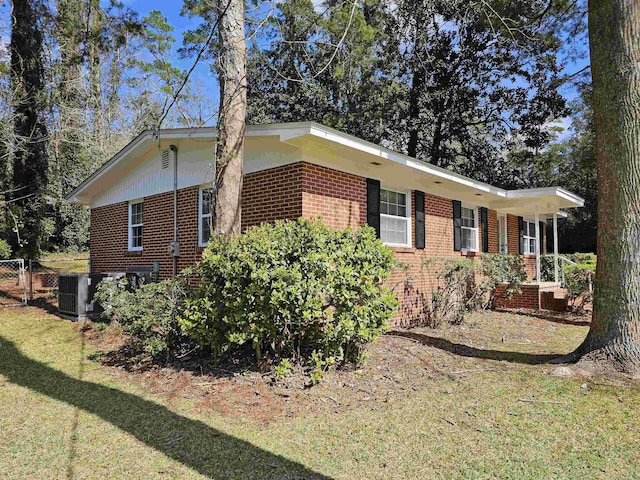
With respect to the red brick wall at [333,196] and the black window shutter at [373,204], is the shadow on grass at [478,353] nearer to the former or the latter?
the black window shutter at [373,204]

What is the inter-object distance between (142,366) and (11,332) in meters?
4.03

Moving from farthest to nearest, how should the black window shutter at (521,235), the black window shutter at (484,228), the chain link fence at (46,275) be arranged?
1. the black window shutter at (521,235)
2. the black window shutter at (484,228)
3. the chain link fence at (46,275)

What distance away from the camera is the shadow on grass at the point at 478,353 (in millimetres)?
6270

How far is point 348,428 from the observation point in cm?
386

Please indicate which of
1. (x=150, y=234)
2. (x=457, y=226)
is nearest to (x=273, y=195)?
(x=150, y=234)

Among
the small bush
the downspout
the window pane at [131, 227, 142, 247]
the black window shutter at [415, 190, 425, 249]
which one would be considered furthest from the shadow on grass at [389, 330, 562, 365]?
the window pane at [131, 227, 142, 247]

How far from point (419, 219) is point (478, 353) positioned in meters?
3.72

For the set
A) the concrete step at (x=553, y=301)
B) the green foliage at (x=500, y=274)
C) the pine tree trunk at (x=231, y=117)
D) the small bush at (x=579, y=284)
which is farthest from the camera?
the concrete step at (x=553, y=301)

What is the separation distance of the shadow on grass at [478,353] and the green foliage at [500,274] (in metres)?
3.58

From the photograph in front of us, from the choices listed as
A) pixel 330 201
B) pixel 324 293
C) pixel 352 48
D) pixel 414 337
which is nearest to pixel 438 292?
pixel 414 337

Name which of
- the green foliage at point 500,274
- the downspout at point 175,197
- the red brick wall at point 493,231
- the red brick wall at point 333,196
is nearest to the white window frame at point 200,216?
the downspout at point 175,197

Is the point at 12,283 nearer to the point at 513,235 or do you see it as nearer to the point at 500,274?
the point at 500,274

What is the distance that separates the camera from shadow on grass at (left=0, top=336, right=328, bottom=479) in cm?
314

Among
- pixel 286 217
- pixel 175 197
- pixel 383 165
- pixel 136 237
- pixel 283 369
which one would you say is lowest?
pixel 283 369
